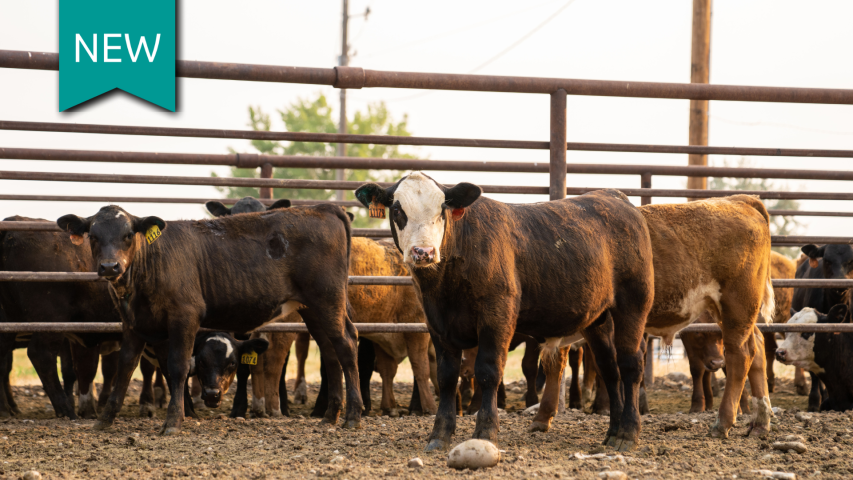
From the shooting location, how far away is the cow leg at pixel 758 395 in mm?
5098

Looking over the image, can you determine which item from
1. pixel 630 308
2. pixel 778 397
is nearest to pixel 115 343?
pixel 630 308

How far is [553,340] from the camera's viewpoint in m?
5.12

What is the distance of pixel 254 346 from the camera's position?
23.4 ft

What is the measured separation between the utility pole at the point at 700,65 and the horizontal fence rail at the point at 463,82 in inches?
202

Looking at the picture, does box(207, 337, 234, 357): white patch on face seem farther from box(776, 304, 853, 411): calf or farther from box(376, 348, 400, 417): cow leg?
box(776, 304, 853, 411): calf

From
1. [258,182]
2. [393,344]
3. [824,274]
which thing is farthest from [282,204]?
[824,274]

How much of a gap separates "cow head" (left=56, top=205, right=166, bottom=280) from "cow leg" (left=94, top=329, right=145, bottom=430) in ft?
1.85

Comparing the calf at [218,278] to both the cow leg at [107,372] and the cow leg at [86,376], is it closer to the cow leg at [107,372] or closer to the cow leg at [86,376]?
the cow leg at [86,376]

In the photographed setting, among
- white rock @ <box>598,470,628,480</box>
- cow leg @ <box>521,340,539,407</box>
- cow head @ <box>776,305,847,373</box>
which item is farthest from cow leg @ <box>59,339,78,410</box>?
cow head @ <box>776,305,847,373</box>

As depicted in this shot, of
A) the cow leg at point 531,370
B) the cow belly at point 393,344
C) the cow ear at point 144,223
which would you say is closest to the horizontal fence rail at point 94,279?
the cow ear at point 144,223

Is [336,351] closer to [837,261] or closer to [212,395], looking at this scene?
[212,395]

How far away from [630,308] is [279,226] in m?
2.76

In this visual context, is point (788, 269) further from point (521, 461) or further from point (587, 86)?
point (521, 461)

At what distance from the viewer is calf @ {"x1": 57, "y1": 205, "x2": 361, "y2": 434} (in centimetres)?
566
